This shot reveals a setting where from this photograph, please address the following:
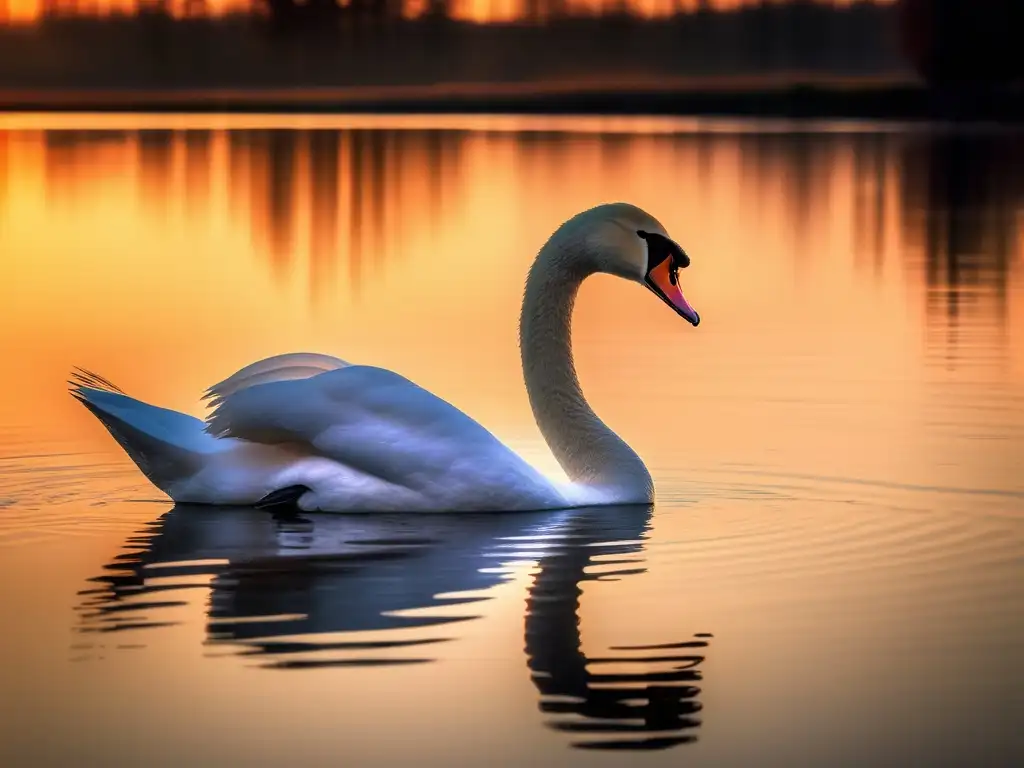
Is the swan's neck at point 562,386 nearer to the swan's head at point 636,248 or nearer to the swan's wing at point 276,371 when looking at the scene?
the swan's head at point 636,248

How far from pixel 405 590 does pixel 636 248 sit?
2.53m

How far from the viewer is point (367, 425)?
9.54 metres

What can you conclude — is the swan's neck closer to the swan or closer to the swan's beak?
the swan

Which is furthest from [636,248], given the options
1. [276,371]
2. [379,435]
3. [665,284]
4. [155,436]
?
[155,436]

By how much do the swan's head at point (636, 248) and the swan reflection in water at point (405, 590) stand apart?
0.96 m

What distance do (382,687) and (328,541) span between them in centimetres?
237

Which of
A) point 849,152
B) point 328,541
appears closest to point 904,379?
point 328,541

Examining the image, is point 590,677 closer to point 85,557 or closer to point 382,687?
point 382,687

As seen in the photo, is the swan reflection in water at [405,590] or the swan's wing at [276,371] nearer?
the swan reflection in water at [405,590]

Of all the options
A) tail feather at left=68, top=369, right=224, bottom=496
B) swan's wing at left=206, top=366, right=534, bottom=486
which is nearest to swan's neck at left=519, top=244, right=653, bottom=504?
swan's wing at left=206, top=366, right=534, bottom=486

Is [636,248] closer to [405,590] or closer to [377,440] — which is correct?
[377,440]

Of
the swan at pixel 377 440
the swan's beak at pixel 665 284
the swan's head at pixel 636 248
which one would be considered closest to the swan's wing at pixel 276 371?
the swan at pixel 377 440

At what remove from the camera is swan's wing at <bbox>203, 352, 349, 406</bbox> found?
9875mm

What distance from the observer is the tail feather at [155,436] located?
9781 mm
